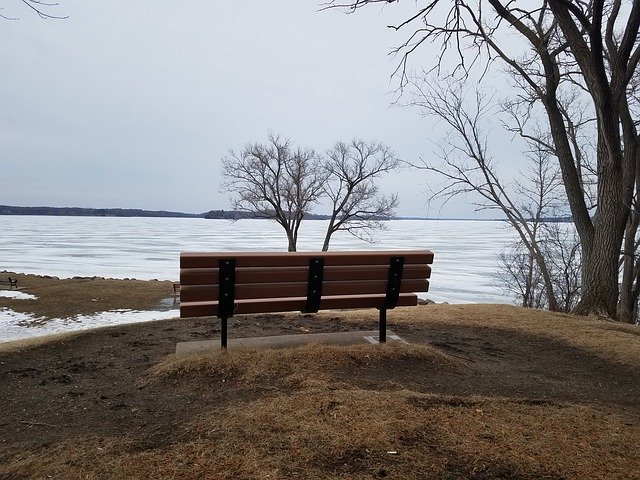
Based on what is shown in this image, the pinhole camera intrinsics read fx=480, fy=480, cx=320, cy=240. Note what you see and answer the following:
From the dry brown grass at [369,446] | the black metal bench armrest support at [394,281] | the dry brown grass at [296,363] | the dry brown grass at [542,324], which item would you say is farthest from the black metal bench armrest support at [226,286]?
the dry brown grass at [542,324]

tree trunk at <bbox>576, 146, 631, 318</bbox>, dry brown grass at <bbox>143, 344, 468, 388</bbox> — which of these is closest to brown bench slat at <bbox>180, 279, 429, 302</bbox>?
dry brown grass at <bbox>143, 344, 468, 388</bbox>

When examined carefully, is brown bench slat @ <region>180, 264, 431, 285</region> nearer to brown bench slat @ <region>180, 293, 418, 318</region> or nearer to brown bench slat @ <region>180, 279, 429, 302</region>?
brown bench slat @ <region>180, 279, 429, 302</region>

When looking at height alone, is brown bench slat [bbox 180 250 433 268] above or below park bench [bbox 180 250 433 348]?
above

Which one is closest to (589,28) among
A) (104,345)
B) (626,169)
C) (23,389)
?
(626,169)

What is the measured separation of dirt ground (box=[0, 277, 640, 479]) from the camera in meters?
2.42

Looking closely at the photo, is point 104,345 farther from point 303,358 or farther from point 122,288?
point 122,288

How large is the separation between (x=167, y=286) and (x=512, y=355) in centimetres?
1787

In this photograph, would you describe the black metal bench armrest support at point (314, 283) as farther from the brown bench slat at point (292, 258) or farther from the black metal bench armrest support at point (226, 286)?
the black metal bench armrest support at point (226, 286)

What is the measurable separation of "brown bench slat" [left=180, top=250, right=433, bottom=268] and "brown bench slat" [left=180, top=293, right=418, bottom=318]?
36 centimetres

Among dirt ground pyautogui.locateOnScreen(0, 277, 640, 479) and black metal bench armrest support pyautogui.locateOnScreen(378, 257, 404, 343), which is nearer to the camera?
dirt ground pyautogui.locateOnScreen(0, 277, 640, 479)

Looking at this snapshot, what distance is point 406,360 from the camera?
4.35 metres

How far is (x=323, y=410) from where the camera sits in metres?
3.05

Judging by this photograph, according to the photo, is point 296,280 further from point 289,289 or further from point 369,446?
point 369,446

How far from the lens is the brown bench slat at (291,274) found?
4.09 m
